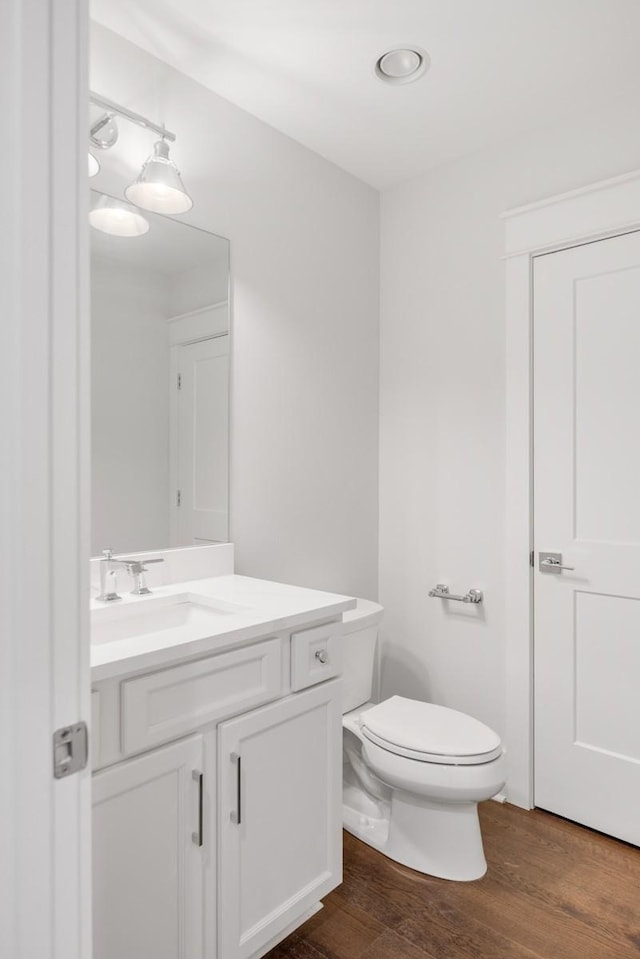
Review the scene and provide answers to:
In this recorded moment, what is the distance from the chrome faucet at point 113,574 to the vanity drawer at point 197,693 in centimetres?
45

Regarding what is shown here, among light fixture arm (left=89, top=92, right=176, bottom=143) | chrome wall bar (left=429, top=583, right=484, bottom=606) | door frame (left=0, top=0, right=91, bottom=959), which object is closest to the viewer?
door frame (left=0, top=0, right=91, bottom=959)

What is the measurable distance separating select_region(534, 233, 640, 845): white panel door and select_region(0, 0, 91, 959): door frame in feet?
5.93

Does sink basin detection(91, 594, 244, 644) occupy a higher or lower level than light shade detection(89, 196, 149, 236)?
lower

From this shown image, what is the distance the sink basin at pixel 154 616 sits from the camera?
58.4 inches

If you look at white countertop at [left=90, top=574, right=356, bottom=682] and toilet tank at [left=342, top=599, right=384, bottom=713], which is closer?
white countertop at [left=90, top=574, right=356, bottom=682]

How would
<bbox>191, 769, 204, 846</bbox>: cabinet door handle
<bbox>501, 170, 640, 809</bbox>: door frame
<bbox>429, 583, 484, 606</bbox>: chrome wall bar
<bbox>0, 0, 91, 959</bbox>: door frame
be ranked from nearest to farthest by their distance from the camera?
<bbox>0, 0, 91, 959</bbox>: door frame < <bbox>191, 769, 204, 846</bbox>: cabinet door handle < <bbox>501, 170, 640, 809</bbox>: door frame < <bbox>429, 583, 484, 606</bbox>: chrome wall bar

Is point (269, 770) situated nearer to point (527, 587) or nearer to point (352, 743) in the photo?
point (352, 743)

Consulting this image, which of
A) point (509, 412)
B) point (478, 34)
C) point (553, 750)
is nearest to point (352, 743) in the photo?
point (553, 750)

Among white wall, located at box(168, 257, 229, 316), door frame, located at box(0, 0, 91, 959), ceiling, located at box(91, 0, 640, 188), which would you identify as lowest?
door frame, located at box(0, 0, 91, 959)

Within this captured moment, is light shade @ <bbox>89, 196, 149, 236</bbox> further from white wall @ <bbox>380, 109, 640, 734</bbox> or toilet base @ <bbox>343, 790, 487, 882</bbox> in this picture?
toilet base @ <bbox>343, 790, 487, 882</bbox>

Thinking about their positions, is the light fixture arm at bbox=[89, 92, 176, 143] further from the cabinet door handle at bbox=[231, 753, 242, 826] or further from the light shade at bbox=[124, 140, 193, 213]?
the cabinet door handle at bbox=[231, 753, 242, 826]

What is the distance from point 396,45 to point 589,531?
1640 millimetres

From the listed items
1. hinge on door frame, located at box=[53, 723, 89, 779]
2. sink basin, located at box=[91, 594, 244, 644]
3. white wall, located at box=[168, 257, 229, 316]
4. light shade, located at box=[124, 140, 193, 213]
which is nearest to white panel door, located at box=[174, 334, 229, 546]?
white wall, located at box=[168, 257, 229, 316]

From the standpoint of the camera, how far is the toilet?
1.74 meters
